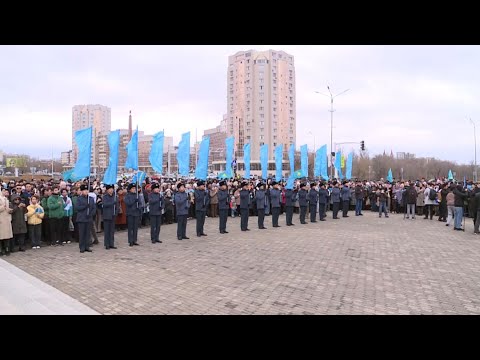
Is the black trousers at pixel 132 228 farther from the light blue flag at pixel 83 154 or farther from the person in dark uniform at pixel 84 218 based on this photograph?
the light blue flag at pixel 83 154

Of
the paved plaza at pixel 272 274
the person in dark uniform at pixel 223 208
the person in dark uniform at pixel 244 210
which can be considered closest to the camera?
the paved plaza at pixel 272 274

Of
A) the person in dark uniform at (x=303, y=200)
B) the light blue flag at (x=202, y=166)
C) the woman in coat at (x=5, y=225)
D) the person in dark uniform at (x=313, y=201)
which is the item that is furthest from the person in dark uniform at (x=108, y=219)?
the person in dark uniform at (x=313, y=201)

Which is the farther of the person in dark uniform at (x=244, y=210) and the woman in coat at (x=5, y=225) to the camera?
the person in dark uniform at (x=244, y=210)

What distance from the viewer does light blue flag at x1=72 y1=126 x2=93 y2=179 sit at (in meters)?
12.0

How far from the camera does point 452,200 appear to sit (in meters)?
16.4

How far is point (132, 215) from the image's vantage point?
12.1m

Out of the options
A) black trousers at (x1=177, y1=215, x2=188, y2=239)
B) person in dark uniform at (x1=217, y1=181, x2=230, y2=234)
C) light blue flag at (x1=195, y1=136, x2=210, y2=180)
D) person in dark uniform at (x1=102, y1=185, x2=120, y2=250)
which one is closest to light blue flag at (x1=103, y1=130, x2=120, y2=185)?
person in dark uniform at (x1=102, y1=185, x2=120, y2=250)

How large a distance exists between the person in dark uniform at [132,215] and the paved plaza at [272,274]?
438mm

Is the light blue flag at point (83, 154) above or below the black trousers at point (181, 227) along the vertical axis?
above

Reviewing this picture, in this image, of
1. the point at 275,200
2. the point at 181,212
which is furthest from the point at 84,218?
the point at 275,200

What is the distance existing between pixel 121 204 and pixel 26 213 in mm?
4155

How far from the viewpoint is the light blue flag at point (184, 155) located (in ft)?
50.4

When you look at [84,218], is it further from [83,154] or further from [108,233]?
[83,154]

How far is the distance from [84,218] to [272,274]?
6.19 meters
